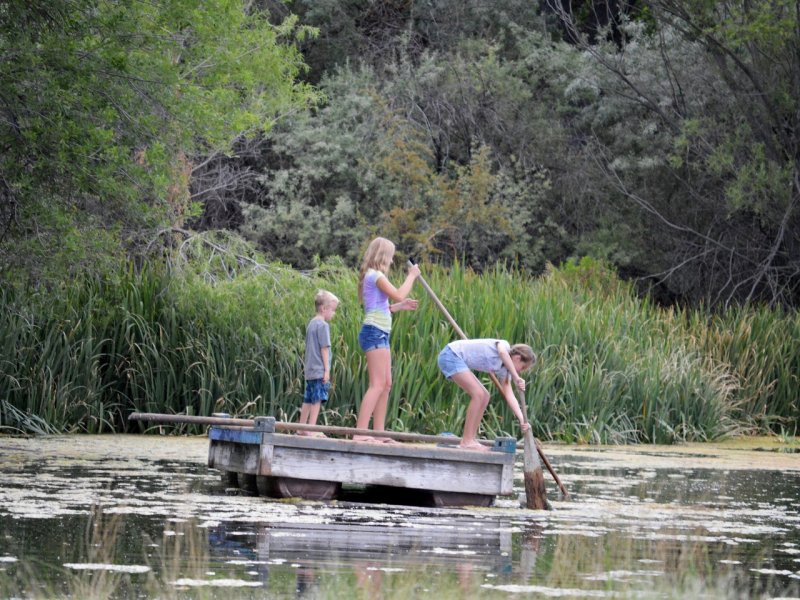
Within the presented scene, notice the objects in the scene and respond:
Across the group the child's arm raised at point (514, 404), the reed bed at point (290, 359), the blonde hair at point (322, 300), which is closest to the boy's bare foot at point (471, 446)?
the child's arm raised at point (514, 404)

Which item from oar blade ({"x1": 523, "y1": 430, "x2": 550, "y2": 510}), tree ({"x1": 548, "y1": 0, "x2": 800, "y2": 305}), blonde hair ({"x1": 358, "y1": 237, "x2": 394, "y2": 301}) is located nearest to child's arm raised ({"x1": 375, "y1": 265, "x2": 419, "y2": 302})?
blonde hair ({"x1": 358, "y1": 237, "x2": 394, "y2": 301})

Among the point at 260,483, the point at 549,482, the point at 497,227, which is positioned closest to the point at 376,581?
the point at 260,483

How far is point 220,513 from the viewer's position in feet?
28.4

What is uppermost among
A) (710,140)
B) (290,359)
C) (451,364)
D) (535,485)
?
(710,140)

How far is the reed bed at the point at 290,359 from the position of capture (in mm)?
14539

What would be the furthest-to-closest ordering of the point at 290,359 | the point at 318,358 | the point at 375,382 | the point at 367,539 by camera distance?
the point at 290,359
the point at 318,358
the point at 375,382
the point at 367,539

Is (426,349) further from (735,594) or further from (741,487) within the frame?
(735,594)

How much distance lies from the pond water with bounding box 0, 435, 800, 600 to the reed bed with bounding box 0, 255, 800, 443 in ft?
8.06

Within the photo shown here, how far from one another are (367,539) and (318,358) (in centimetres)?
347

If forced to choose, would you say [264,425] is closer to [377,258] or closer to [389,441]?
[389,441]

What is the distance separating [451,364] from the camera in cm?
1067

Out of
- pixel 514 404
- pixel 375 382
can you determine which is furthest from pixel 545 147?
pixel 514 404

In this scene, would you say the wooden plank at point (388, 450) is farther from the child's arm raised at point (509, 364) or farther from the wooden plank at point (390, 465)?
the child's arm raised at point (509, 364)

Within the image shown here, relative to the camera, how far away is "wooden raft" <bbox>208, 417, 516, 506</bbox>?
9672 mm
